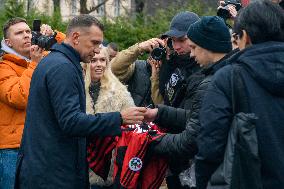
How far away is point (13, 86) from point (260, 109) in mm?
2590

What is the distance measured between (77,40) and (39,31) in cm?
156

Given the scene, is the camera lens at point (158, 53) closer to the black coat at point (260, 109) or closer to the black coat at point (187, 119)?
the black coat at point (187, 119)

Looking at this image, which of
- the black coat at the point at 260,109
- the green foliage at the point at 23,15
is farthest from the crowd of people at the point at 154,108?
the green foliage at the point at 23,15

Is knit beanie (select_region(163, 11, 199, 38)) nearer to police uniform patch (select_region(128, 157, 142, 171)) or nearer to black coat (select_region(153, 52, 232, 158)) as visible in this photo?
black coat (select_region(153, 52, 232, 158))

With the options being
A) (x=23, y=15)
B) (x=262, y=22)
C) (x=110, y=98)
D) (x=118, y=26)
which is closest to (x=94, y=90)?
(x=110, y=98)

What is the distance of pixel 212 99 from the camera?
12.6 feet

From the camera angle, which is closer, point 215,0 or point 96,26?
point 96,26

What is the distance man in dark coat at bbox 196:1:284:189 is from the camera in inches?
150

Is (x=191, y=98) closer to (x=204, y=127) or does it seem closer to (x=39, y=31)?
(x=204, y=127)

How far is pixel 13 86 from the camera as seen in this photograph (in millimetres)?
5680

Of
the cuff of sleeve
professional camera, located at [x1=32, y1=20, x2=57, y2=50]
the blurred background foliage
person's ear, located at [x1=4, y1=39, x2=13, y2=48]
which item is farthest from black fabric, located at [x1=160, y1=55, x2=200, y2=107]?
the blurred background foliage

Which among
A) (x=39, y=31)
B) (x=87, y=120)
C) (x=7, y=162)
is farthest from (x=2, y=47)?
(x=87, y=120)

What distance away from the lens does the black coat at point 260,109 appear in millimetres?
3803

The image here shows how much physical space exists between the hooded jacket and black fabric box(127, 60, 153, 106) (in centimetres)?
105
